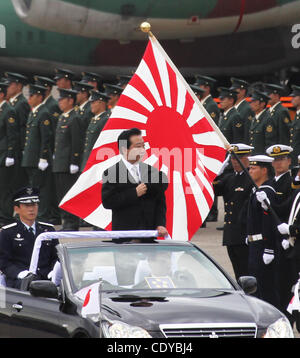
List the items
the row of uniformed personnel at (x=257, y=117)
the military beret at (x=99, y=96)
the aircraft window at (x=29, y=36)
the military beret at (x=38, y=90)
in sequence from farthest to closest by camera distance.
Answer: the aircraft window at (x=29, y=36)
the military beret at (x=38, y=90)
the military beret at (x=99, y=96)
the row of uniformed personnel at (x=257, y=117)

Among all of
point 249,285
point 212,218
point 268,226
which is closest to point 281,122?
point 212,218

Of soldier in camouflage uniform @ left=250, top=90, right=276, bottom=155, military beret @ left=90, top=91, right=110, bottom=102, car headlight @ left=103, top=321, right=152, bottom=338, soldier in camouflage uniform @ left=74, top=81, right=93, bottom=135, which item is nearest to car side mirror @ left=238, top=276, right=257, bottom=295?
car headlight @ left=103, top=321, right=152, bottom=338

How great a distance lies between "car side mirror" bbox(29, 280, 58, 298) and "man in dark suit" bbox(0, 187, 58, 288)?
0.97 meters

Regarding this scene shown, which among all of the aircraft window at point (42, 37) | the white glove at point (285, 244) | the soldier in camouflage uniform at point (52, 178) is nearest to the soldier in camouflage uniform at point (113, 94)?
the soldier in camouflage uniform at point (52, 178)

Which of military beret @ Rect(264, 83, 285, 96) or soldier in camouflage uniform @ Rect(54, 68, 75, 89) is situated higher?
soldier in camouflage uniform @ Rect(54, 68, 75, 89)

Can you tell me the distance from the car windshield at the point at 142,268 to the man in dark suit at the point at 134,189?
1.50 metres

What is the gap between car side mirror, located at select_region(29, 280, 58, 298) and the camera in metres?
7.63

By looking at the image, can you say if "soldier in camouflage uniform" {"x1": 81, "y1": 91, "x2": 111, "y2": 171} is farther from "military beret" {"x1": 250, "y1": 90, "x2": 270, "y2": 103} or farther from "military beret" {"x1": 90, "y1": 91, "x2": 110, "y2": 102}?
"military beret" {"x1": 250, "y1": 90, "x2": 270, "y2": 103}

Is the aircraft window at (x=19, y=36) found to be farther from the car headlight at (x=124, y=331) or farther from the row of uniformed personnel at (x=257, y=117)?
the car headlight at (x=124, y=331)

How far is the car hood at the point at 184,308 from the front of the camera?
7070 mm

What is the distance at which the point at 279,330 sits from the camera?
717 cm

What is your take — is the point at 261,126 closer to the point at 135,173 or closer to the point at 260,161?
the point at 260,161

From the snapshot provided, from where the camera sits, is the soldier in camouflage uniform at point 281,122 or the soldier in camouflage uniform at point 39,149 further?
the soldier in camouflage uniform at point 39,149
